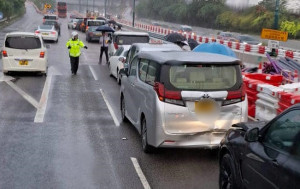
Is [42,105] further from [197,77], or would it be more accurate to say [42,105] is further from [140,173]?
[197,77]

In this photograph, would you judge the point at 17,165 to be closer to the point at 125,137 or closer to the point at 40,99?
the point at 125,137

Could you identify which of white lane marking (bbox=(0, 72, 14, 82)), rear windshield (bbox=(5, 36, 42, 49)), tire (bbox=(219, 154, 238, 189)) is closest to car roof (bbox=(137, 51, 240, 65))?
tire (bbox=(219, 154, 238, 189))

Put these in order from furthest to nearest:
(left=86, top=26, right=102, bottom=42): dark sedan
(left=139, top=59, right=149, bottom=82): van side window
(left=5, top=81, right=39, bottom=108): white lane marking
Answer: (left=86, top=26, right=102, bottom=42): dark sedan → (left=5, top=81, right=39, bottom=108): white lane marking → (left=139, top=59, right=149, bottom=82): van side window

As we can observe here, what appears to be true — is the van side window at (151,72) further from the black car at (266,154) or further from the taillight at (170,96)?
the black car at (266,154)

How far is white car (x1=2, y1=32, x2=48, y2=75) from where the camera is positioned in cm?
1691

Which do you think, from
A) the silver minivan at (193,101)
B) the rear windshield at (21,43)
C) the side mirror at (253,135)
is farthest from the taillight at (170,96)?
the rear windshield at (21,43)

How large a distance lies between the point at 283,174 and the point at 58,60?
825 inches

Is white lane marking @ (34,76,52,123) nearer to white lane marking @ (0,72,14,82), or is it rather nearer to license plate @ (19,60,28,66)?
license plate @ (19,60,28,66)

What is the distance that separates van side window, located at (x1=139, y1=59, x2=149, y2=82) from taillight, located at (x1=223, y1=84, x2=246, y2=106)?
176cm

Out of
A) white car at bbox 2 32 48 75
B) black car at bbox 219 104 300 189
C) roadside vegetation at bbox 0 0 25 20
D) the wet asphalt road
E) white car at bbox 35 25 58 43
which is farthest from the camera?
roadside vegetation at bbox 0 0 25 20

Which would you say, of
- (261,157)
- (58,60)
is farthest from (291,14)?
(261,157)

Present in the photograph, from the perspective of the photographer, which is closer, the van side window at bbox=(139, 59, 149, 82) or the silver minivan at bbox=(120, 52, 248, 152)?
the silver minivan at bbox=(120, 52, 248, 152)

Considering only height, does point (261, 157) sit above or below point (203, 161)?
above

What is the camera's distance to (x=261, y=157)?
4789 millimetres
